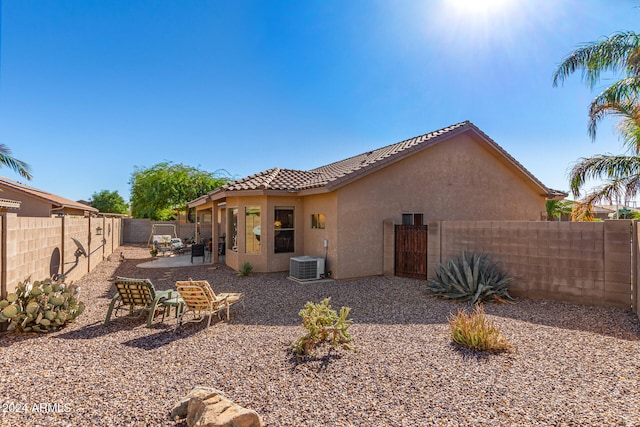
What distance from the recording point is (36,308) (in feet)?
19.1

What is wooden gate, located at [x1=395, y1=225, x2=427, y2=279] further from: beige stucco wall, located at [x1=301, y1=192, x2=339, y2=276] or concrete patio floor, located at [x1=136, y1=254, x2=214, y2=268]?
concrete patio floor, located at [x1=136, y1=254, x2=214, y2=268]

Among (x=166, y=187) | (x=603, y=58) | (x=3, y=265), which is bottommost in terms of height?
(x=3, y=265)

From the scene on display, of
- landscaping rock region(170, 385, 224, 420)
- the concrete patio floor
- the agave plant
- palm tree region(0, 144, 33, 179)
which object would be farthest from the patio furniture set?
palm tree region(0, 144, 33, 179)

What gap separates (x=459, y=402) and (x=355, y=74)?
1374 cm

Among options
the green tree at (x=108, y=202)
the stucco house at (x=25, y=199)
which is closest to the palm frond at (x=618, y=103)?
the stucco house at (x=25, y=199)

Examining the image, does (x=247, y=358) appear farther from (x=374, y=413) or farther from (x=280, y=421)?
(x=374, y=413)

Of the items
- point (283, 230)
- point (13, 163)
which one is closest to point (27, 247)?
point (283, 230)

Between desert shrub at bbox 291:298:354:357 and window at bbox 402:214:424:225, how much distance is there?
25.9ft

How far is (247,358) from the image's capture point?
486 cm

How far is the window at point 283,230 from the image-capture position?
505 inches

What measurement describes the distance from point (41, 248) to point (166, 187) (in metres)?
27.6

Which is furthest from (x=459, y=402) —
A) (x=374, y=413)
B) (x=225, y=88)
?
(x=225, y=88)

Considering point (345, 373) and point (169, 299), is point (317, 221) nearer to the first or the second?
point (169, 299)

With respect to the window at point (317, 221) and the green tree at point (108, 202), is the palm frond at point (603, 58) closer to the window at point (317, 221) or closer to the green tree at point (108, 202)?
the window at point (317, 221)
